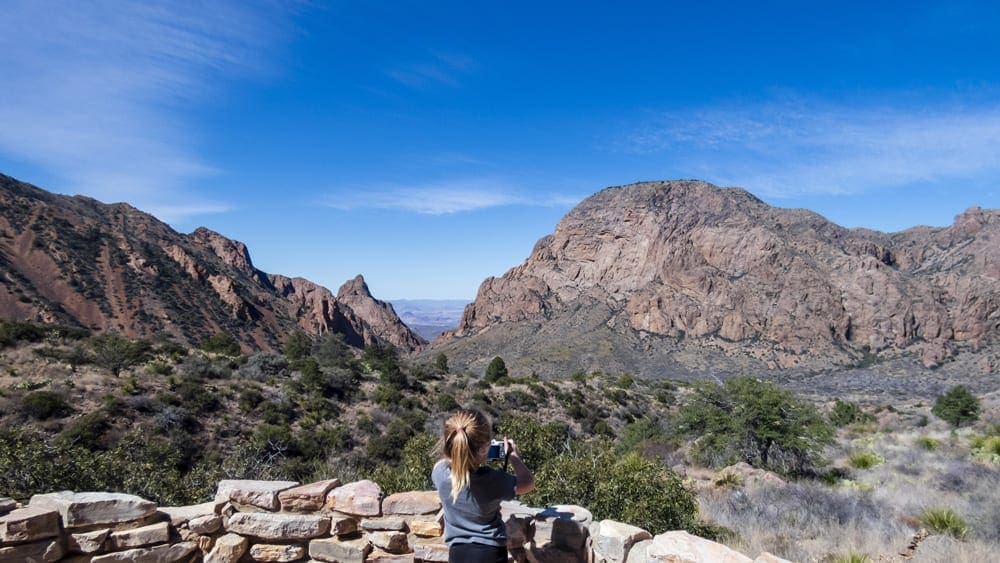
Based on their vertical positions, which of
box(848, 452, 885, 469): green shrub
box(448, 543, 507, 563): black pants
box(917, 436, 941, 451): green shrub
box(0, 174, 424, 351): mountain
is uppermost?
box(0, 174, 424, 351): mountain

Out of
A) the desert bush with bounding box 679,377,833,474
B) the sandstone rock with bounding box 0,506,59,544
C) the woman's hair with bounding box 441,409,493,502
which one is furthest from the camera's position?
the desert bush with bounding box 679,377,833,474

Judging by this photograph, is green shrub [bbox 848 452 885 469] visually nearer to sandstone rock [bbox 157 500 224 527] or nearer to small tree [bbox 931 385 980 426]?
small tree [bbox 931 385 980 426]

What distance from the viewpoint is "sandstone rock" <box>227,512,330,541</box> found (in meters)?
5.72

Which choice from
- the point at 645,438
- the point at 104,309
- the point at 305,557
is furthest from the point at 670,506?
the point at 104,309

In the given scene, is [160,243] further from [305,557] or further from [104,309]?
[305,557]

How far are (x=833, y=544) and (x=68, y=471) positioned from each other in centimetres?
1159

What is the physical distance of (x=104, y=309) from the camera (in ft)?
184

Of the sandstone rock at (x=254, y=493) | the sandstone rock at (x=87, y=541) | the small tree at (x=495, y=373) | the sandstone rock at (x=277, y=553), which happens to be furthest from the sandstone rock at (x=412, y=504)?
the small tree at (x=495, y=373)

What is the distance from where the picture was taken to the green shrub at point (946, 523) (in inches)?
304

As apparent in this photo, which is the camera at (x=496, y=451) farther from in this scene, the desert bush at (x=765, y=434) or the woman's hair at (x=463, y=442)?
the desert bush at (x=765, y=434)

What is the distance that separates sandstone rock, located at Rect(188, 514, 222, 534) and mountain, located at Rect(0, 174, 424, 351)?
185 feet

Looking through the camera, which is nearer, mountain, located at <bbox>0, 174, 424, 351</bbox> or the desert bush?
the desert bush

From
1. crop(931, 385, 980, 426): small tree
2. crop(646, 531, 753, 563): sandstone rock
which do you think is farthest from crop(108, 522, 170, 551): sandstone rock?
crop(931, 385, 980, 426): small tree

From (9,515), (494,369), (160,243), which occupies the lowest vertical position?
(494,369)
